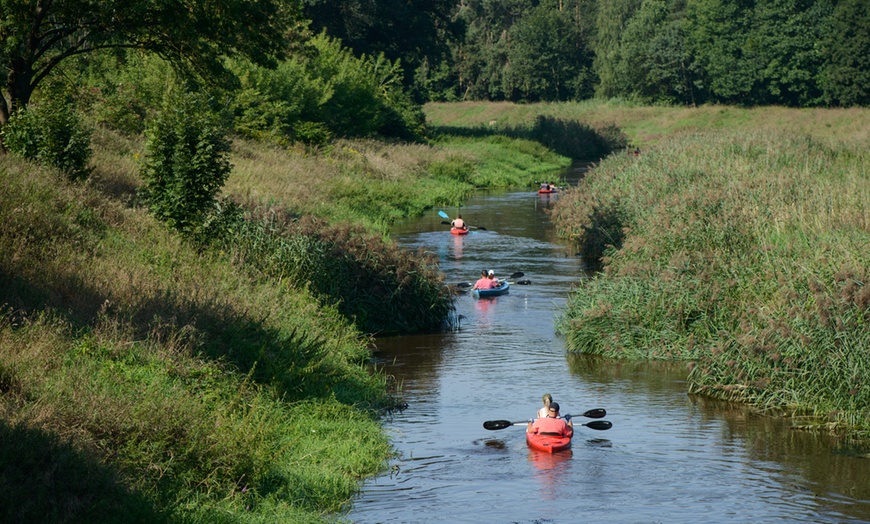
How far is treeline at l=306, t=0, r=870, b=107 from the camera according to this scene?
74.8 m

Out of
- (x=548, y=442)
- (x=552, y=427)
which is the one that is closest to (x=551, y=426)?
(x=552, y=427)

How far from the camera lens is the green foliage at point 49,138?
21.8 m

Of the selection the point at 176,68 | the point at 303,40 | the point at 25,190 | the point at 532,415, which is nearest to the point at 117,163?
the point at 176,68

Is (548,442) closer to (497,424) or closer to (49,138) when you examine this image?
(497,424)

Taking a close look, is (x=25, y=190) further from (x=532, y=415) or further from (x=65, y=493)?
(x=65, y=493)

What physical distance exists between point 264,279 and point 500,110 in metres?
75.9

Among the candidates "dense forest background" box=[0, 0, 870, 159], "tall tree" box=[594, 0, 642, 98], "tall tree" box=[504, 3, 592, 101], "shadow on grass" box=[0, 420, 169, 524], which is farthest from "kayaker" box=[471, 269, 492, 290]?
"tall tree" box=[504, 3, 592, 101]

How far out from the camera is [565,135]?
74.9 meters

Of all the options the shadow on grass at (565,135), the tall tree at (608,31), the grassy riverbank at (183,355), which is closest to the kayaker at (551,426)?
the grassy riverbank at (183,355)

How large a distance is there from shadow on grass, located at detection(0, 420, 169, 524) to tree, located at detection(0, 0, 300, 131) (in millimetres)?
15949

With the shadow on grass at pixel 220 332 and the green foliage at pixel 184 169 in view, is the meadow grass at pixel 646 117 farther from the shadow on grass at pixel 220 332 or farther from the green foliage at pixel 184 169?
the shadow on grass at pixel 220 332

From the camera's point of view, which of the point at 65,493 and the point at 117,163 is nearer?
the point at 65,493

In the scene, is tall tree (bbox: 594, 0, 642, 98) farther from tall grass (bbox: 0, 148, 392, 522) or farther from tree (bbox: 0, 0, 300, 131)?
tall grass (bbox: 0, 148, 392, 522)

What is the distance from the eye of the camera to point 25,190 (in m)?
18.5
